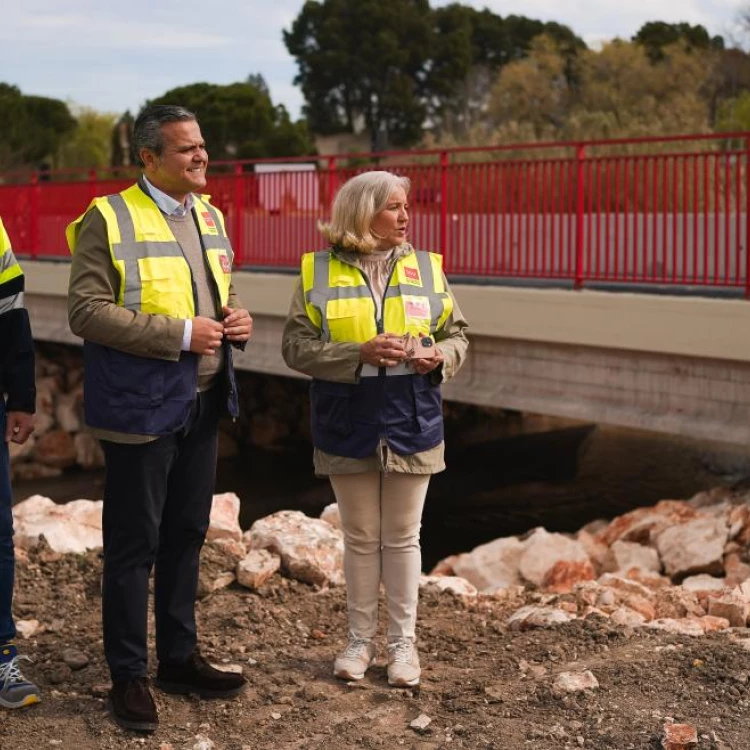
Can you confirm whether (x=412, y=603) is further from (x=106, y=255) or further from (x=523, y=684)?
(x=106, y=255)

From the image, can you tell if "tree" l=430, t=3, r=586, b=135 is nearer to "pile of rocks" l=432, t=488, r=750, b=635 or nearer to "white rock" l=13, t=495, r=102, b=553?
"pile of rocks" l=432, t=488, r=750, b=635

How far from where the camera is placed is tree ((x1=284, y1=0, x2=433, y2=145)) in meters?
58.8

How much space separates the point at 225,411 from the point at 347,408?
1.46ft

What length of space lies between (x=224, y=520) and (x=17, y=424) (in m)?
2.66

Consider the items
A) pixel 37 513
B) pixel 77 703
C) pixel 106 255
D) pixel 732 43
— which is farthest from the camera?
pixel 732 43

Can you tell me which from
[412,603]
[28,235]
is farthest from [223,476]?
[412,603]

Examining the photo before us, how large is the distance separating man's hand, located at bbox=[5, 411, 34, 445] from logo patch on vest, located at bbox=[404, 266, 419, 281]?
1.45 m

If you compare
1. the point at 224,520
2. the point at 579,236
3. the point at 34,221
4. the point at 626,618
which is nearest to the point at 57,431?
the point at 34,221

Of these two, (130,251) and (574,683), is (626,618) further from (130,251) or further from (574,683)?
(130,251)

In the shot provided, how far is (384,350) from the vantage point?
4449 millimetres

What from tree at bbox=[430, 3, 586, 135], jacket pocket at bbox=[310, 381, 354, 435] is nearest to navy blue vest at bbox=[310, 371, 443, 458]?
jacket pocket at bbox=[310, 381, 354, 435]

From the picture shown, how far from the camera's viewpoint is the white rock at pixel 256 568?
614cm

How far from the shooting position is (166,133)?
427cm

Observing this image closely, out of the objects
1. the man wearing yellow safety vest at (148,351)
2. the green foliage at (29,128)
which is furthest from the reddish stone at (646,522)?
the green foliage at (29,128)
